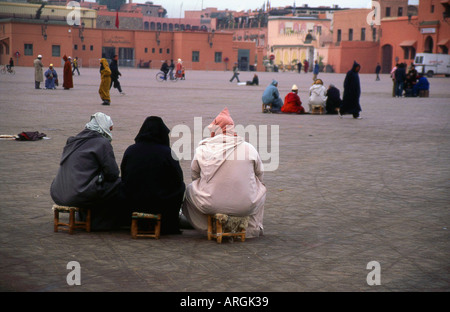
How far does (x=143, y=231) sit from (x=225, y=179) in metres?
Answer: 0.86

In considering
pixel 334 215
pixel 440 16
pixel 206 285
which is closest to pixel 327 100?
pixel 334 215

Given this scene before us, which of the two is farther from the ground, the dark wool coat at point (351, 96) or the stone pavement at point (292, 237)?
the dark wool coat at point (351, 96)

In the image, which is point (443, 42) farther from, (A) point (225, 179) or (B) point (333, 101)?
(A) point (225, 179)

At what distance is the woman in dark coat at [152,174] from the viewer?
517 cm

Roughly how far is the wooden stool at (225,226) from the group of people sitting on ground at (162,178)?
0.19 ft

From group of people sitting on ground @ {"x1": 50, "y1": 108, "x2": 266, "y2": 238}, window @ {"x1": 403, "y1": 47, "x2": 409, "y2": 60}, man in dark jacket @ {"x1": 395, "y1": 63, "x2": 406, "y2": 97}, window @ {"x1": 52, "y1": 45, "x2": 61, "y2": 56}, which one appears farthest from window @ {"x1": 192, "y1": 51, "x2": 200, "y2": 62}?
group of people sitting on ground @ {"x1": 50, "y1": 108, "x2": 266, "y2": 238}

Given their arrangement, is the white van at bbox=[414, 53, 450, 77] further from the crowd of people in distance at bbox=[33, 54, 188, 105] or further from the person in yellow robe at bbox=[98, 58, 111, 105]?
the person in yellow robe at bbox=[98, 58, 111, 105]

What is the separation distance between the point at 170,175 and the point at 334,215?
1893 mm

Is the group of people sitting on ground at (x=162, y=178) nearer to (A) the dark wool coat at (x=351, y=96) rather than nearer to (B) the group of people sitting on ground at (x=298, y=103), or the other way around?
(A) the dark wool coat at (x=351, y=96)

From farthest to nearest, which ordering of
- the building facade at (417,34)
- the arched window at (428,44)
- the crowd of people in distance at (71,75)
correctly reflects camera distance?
the arched window at (428,44) < the building facade at (417,34) < the crowd of people in distance at (71,75)
